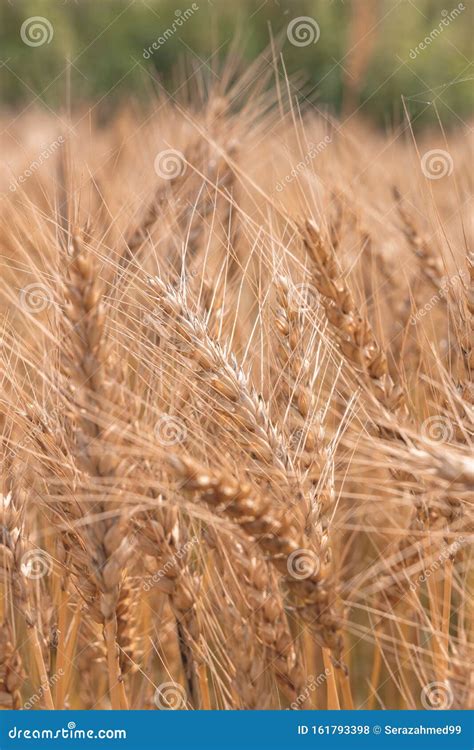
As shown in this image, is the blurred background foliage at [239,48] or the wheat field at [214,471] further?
the blurred background foliage at [239,48]

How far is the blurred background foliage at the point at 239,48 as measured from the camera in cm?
227

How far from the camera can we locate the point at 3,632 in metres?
1.08

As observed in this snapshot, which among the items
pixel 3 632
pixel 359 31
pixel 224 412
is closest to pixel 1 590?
pixel 3 632

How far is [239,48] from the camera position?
7.69ft

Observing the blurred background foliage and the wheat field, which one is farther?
the blurred background foliage

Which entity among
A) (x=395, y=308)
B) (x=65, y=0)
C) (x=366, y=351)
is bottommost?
(x=366, y=351)

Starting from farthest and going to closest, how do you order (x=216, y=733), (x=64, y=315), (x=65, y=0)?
(x=65, y=0)
(x=216, y=733)
(x=64, y=315)

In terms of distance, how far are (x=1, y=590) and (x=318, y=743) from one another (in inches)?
22.5

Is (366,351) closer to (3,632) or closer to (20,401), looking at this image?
(20,401)

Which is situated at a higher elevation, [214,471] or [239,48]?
[239,48]

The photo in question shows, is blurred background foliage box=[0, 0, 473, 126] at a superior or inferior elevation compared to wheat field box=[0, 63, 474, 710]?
superior

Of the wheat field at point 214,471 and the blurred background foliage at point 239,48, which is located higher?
the blurred background foliage at point 239,48

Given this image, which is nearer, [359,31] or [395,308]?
[395,308]

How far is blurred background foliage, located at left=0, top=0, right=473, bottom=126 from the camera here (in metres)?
2.27
